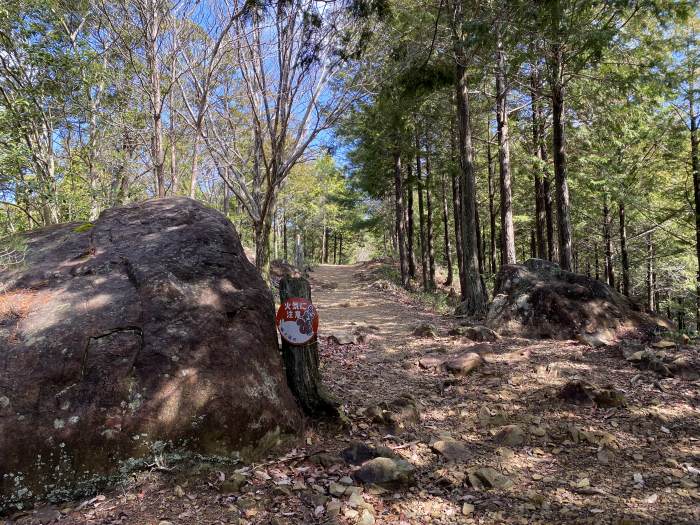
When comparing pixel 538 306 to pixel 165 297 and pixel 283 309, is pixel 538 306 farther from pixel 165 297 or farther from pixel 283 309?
pixel 165 297

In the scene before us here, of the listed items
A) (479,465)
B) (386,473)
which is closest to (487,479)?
(479,465)

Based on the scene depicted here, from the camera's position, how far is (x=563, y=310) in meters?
7.14

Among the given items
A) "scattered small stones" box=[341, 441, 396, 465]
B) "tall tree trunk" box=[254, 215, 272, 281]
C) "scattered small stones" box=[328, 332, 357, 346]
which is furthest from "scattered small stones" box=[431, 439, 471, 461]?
"tall tree trunk" box=[254, 215, 272, 281]

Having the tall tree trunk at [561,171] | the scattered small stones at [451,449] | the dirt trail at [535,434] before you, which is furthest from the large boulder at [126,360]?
the tall tree trunk at [561,171]

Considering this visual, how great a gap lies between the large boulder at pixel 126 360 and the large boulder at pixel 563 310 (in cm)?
524

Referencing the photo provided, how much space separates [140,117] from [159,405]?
11.0 meters

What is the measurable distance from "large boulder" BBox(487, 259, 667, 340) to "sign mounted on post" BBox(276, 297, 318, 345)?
4.79 meters

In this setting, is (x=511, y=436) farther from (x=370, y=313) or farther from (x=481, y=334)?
(x=370, y=313)

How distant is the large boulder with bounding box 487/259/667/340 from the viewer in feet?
22.6

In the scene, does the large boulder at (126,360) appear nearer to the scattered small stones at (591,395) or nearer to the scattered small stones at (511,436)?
the scattered small stones at (511,436)

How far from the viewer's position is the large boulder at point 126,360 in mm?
2703

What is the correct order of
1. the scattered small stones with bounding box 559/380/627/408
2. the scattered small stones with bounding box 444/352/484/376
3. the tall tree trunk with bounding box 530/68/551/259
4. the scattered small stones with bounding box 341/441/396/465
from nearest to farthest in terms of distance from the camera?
the scattered small stones with bounding box 341/441/396/465 → the scattered small stones with bounding box 559/380/627/408 → the scattered small stones with bounding box 444/352/484/376 → the tall tree trunk with bounding box 530/68/551/259

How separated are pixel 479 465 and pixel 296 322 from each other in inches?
80.8

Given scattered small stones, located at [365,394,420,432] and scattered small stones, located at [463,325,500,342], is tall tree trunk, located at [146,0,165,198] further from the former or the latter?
scattered small stones, located at [463,325,500,342]
